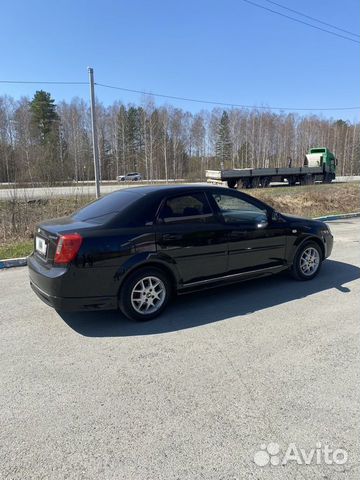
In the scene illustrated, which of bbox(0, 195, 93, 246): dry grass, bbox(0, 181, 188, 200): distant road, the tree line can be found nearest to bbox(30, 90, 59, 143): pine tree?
the tree line

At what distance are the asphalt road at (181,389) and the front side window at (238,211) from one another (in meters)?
1.14

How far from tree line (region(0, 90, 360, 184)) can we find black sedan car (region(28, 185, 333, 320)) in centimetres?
5022

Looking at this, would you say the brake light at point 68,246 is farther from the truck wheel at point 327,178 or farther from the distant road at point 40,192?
the truck wheel at point 327,178

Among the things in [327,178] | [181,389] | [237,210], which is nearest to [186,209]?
[237,210]

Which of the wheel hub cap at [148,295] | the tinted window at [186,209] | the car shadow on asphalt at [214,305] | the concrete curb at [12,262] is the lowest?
the car shadow on asphalt at [214,305]

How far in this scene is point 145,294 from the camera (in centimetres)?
422

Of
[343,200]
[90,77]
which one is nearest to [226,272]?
[90,77]

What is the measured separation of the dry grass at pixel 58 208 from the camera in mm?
9250

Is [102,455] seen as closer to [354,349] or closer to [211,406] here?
[211,406]

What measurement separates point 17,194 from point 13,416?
933cm

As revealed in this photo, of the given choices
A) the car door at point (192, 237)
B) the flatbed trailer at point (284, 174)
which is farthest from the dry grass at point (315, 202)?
the car door at point (192, 237)

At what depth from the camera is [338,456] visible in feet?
7.37

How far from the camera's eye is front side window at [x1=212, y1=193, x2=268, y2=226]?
486 centimetres

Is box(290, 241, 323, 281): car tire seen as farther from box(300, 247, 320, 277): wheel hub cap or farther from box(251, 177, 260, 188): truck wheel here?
box(251, 177, 260, 188): truck wheel
